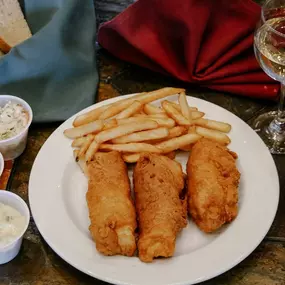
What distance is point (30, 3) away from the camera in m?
2.19

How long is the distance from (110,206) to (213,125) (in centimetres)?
51

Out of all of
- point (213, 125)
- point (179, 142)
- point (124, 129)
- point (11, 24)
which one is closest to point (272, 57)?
point (213, 125)

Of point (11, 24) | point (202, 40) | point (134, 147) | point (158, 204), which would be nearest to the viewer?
point (158, 204)

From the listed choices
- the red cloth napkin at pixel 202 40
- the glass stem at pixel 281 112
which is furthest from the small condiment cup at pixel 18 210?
the glass stem at pixel 281 112

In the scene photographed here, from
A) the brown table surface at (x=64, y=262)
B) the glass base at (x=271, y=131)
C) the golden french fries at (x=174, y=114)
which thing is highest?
the golden french fries at (x=174, y=114)

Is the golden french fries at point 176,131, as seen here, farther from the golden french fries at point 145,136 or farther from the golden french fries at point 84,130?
the golden french fries at point 84,130

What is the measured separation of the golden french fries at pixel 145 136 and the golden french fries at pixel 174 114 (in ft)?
0.21

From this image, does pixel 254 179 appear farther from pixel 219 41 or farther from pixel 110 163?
pixel 219 41

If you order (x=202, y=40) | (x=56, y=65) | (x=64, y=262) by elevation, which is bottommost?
(x=64, y=262)

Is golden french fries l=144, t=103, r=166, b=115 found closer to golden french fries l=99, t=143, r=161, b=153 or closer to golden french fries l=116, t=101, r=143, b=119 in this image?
golden french fries l=116, t=101, r=143, b=119

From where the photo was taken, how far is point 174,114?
175cm

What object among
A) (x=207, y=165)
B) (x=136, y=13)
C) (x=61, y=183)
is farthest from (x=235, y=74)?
(x=61, y=183)

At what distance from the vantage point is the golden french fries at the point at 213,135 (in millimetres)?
1738

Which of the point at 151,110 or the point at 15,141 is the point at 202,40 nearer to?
the point at 151,110
